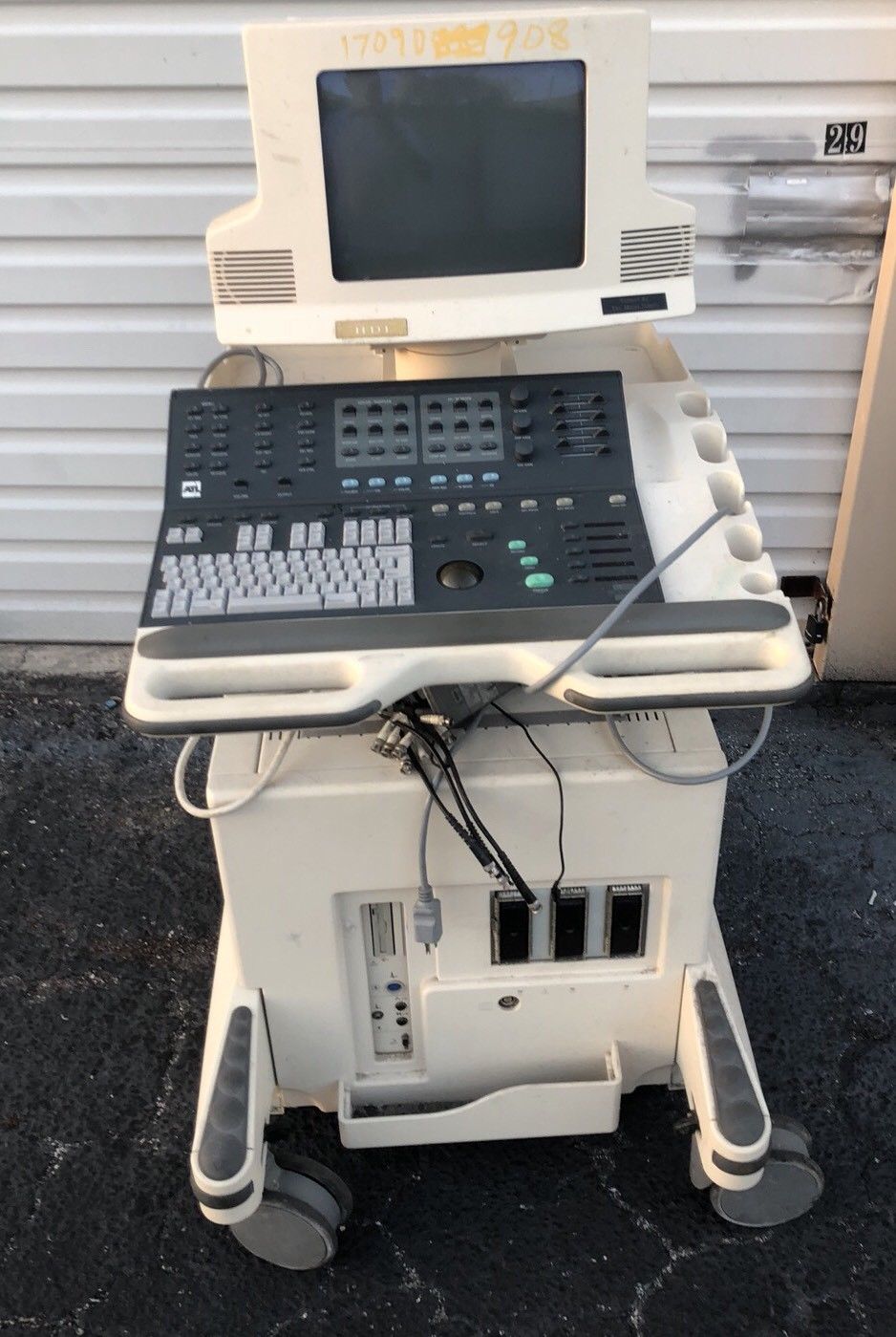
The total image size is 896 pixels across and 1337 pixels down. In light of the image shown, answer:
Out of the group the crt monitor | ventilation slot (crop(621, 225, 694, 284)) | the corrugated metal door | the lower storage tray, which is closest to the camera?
the crt monitor

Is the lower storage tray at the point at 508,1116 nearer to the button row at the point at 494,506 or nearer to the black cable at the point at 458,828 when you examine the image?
the black cable at the point at 458,828

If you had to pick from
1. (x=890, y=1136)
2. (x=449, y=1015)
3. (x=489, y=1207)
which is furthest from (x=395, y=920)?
(x=890, y=1136)

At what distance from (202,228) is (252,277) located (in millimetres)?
917

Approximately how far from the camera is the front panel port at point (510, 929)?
1349mm

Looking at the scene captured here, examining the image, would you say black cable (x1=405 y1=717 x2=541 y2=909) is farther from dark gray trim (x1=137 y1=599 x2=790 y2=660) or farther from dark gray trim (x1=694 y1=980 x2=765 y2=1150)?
dark gray trim (x1=694 y1=980 x2=765 y2=1150)

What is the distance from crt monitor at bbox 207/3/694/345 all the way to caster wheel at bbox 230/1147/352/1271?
99 cm

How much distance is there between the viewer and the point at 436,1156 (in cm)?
158

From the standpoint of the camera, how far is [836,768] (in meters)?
2.17

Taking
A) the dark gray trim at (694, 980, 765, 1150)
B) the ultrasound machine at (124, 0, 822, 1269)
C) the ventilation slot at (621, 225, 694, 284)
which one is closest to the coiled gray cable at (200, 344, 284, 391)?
the ultrasound machine at (124, 0, 822, 1269)

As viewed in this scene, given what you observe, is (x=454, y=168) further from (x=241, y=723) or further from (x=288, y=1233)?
(x=288, y=1233)

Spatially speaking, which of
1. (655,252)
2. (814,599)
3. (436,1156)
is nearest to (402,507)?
(655,252)

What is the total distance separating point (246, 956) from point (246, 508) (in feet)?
1.76

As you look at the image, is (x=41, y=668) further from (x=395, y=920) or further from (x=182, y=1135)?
(x=395, y=920)

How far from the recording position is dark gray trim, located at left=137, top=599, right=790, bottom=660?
1044 mm
